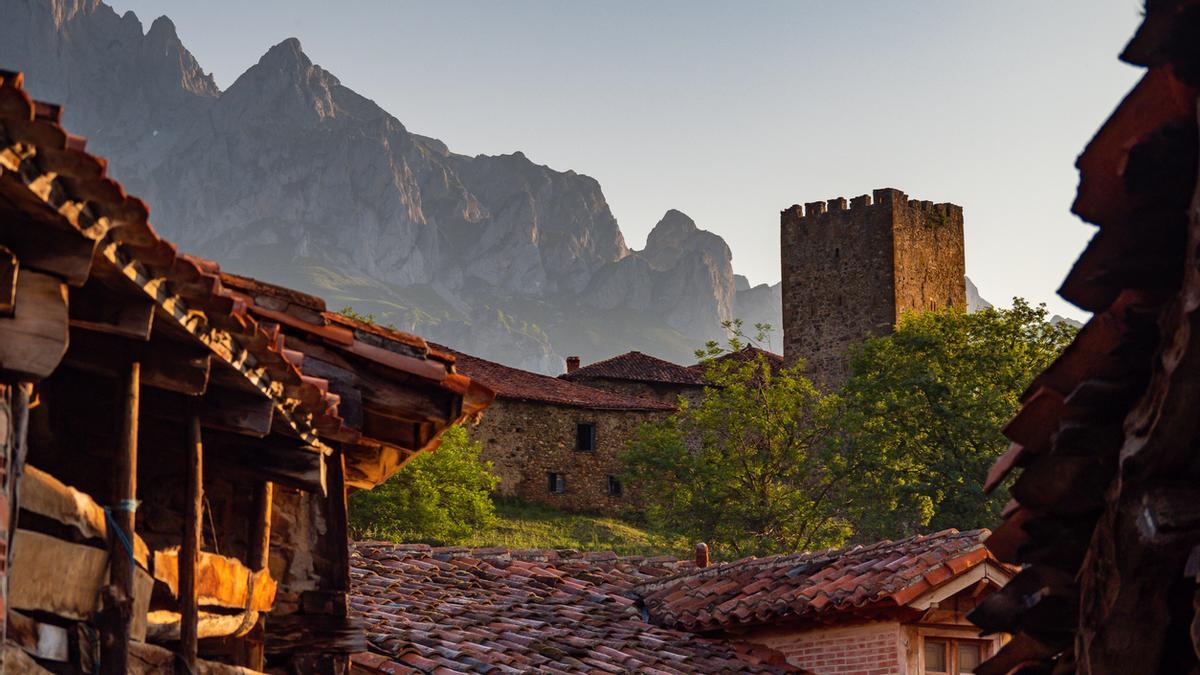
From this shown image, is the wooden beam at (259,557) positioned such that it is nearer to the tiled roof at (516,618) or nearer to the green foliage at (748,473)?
the tiled roof at (516,618)

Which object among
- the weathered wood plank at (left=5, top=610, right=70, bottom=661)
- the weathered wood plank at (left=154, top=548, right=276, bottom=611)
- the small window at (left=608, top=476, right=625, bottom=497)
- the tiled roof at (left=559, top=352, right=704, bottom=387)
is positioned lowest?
the weathered wood plank at (left=5, top=610, right=70, bottom=661)

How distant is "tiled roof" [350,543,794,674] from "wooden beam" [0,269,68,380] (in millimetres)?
6587

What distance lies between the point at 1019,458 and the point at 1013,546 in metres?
0.47

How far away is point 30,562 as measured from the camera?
480cm

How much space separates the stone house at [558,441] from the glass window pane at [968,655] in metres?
34.6

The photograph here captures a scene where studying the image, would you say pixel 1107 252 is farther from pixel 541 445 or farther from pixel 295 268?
pixel 295 268

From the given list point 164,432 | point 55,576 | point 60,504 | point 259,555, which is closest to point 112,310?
point 60,504

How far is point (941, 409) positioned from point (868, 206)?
16.0m

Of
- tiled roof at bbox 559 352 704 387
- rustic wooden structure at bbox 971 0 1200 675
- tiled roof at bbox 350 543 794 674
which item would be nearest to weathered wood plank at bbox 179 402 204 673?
rustic wooden structure at bbox 971 0 1200 675

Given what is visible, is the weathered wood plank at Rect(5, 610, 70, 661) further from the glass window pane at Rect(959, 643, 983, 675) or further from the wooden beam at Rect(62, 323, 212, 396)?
the glass window pane at Rect(959, 643, 983, 675)

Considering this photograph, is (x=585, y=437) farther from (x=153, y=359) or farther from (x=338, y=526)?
(x=153, y=359)

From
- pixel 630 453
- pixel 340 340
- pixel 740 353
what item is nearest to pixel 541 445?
pixel 630 453

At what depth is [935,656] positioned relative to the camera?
12.6 meters

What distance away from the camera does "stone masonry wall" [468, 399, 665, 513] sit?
156 ft
